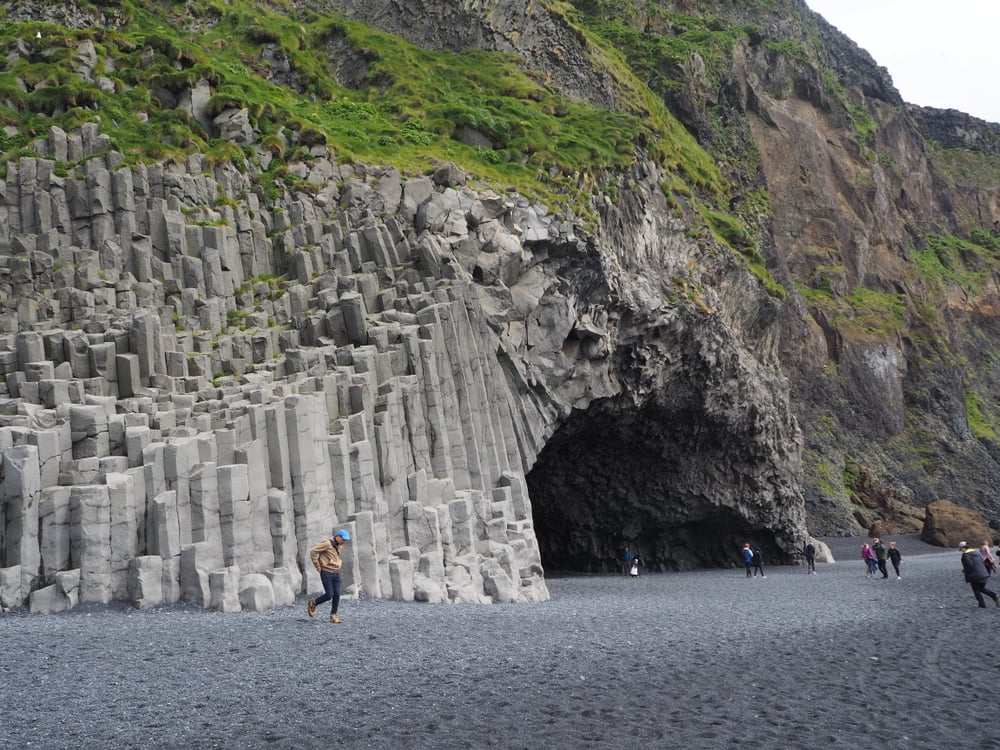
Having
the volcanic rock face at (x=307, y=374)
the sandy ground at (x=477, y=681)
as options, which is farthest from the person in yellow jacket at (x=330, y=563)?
the volcanic rock face at (x=307, y=374)

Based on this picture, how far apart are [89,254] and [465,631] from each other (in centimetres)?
Result: 1383

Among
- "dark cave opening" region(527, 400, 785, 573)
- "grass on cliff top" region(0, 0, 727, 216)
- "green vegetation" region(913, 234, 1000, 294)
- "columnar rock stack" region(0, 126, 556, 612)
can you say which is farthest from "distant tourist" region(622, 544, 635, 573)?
"green vegetation" region(913, 234, 1000, 294)

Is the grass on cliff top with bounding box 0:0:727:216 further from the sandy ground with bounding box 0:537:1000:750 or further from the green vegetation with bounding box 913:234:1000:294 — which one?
the green vegetation with bounding box 913:234:1000:294

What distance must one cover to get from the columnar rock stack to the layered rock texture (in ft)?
0.22

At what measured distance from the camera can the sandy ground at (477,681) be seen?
363 inches

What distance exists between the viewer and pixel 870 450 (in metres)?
63.8

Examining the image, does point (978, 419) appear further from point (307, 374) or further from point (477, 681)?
point (477, 681)

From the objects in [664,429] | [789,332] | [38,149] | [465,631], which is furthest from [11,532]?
[789,332]

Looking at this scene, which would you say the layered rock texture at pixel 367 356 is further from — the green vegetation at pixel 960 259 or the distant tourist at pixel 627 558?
the green vegetation at pixel 960 259

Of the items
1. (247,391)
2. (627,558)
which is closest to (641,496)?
(627,558)

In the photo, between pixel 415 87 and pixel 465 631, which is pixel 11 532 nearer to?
pixel 465 631

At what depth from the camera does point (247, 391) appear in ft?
65.4

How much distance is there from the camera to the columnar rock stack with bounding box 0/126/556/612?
16125mm

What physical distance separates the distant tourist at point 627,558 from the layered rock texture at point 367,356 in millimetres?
783
